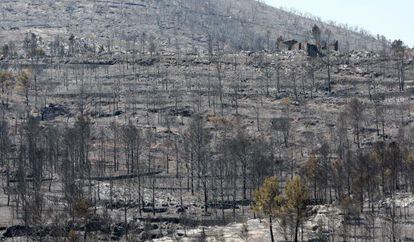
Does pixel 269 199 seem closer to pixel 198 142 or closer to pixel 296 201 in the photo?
pixel 296 201

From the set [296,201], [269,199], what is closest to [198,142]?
[269,199]

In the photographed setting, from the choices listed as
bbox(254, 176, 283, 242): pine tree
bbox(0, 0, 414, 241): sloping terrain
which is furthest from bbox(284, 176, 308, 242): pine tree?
bbox(254, 176, 283, 242): pine tree

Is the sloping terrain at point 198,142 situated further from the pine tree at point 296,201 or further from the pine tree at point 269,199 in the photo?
the pine tree at point 269,199

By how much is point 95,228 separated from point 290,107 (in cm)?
6239

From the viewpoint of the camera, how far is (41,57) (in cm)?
15675

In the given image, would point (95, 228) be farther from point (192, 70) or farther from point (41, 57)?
point (41, 57)

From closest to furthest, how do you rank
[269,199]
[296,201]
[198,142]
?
[296,201], [269,199], [198,142]

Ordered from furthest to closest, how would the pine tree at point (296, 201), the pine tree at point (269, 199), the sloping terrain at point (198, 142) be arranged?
the sloping terrain at point (198, 142)
the pine tree at point (269, 199)
the pine tree at point (296, 201)

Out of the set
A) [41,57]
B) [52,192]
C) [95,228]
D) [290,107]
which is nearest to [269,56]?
[290,107]

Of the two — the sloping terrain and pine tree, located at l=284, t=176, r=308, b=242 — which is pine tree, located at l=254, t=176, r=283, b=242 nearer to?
pine tree, located at l=284, t=176, r=308, b=242

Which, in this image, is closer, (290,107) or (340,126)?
(340,126)

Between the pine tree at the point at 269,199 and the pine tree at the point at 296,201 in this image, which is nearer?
the pine tree at the point at 296,201

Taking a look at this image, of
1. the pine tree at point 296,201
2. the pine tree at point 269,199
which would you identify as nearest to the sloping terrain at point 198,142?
the pine tree at point 296,201

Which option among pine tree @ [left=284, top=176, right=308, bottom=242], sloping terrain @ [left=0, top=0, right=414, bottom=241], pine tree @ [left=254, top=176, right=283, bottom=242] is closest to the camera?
pine tree @ [left=284, top=176, right=308, bottom=242]
